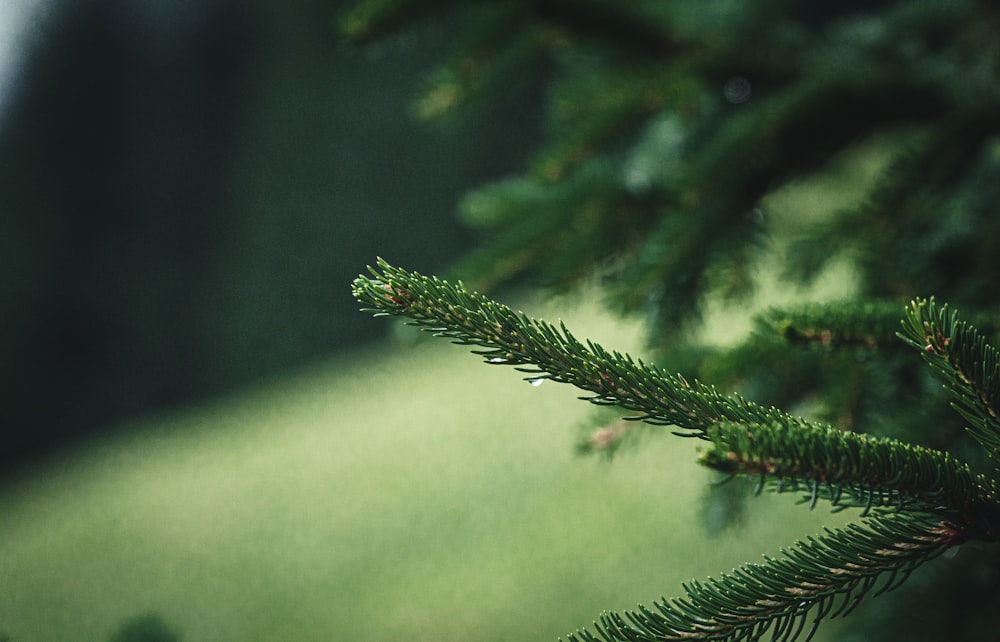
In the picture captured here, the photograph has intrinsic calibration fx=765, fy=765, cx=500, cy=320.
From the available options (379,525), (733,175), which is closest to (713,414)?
(733,175)

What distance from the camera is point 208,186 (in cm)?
539

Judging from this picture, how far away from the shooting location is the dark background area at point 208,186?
4.87 m

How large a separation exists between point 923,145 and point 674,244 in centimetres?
35

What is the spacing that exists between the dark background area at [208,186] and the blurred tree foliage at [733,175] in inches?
167

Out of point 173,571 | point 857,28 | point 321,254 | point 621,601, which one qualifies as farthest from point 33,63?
point 857,28

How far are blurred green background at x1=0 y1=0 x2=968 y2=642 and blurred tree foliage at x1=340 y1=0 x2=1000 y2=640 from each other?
205 mm

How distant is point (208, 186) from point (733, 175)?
517 centimetres

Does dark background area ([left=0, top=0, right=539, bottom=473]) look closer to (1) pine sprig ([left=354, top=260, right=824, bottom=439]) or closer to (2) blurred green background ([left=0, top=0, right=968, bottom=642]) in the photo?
(2) blurred green background ([left=0, top=0, right=968, bottom=642])

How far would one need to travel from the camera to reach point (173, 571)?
2.23 metres

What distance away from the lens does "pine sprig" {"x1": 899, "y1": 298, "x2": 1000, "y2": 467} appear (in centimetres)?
35

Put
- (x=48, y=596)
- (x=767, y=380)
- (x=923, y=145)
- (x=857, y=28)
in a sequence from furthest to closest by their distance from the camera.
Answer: (x=48, y=596)
(x=857, y=28)
(x=923, y=145)
(x=767, y=380)

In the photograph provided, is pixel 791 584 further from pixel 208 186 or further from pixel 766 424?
pixel 208 186

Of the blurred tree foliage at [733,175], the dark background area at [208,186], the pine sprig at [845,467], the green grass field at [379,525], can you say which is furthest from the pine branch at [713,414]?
the dark background area at [208,186]

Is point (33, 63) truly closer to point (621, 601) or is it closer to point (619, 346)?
point (619, 346)
